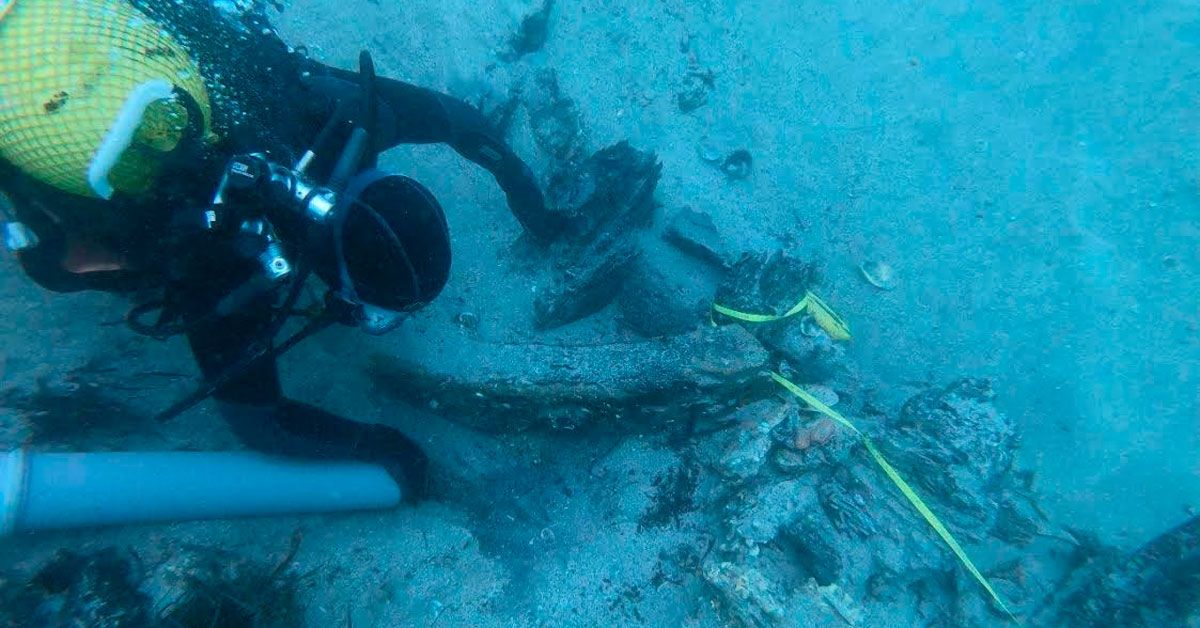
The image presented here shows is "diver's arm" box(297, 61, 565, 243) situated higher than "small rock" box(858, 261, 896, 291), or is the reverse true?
"small rock" box(858, 261, 896, 291)

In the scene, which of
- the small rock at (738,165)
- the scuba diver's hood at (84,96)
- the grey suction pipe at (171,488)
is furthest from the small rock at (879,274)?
the scuba diver's hood at (84,96)

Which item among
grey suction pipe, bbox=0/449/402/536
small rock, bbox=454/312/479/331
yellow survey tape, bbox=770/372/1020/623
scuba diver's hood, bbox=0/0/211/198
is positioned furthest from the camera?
small rock, bbox=454/312/479/331

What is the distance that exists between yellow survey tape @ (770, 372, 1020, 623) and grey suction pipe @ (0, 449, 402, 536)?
116 inches

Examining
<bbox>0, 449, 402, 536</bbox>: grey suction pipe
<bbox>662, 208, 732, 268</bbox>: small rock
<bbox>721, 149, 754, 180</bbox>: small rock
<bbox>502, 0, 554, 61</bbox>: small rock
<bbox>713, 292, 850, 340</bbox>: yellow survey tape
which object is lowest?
<bbox>0, 449, 402, 536</bbox>: grey suction pipe

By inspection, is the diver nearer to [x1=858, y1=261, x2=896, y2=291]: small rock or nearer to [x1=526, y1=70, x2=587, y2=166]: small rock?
[x1=526, y1=70, x2=587, y2=166]: small rock

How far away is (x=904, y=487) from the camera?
13.5ft

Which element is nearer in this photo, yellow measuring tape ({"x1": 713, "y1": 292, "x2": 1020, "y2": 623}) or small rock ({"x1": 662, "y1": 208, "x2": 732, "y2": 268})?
yellow measuring tape ({"x1": 713, "y1": 292, "x2": 1020, "y2": 623})

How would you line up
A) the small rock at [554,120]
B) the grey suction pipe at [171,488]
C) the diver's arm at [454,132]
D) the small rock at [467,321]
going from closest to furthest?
the grey suction pipe at [171,488]
the diver's arm at [454,132]
the small rock at [467,321]
the small rock at [554,120]

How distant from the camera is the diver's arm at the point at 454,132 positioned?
3.43m

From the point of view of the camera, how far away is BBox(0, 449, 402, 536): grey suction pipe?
220 centimetres

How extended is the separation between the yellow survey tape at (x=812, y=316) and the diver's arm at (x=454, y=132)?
1.72 m

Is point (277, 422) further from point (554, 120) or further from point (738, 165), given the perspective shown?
point (738, 165)

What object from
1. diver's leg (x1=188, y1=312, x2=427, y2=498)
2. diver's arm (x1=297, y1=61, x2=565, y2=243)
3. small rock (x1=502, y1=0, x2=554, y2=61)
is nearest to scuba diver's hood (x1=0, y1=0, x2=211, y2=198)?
diver's leg (x1=188, y1=312, x2=427, y2=498)

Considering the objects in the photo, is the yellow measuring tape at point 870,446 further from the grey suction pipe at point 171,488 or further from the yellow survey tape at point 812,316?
the grey suction pipe at point 171,488
